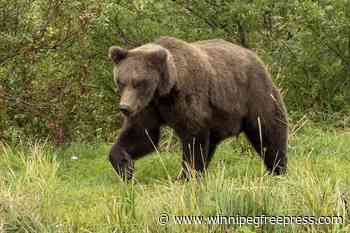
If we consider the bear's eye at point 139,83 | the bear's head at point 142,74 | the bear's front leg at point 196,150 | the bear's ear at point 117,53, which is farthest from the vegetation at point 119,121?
the bear's ear at point 117,53

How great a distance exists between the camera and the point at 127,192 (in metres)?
6.72

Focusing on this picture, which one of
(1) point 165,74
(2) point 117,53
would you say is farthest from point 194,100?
(2) point 117,53

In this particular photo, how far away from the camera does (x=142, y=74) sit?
7965mm

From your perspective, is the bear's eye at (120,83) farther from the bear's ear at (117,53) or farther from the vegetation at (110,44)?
the vegetation at (110,44)

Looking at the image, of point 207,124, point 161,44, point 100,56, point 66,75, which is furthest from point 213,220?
point 100,56

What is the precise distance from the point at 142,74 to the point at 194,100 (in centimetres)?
62

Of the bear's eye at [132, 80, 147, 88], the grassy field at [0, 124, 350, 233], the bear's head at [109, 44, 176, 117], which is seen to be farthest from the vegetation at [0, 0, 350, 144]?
the grassy field at [0, 124, 350, 233]

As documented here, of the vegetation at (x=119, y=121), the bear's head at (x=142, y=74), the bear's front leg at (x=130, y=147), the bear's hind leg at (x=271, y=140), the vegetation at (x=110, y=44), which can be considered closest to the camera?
the vegetation at (x=119, y=121)

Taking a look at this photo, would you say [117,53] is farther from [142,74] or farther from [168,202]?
[168,202]

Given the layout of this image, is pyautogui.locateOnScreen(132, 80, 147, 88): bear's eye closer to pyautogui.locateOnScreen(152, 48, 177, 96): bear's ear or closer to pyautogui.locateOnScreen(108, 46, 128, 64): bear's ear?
pyautogui.locateOnScreen(152, 48, 177, 96): bear's ear

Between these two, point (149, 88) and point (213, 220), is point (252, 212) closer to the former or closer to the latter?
point (213, 220)

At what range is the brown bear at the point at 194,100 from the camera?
26.3ft

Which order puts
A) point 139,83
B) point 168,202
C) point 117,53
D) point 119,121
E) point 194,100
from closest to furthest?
point 168,202 < point 139,83 < point 117,53 < point 194,100 < point 119,121

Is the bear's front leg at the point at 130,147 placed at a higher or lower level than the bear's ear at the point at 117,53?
lower
